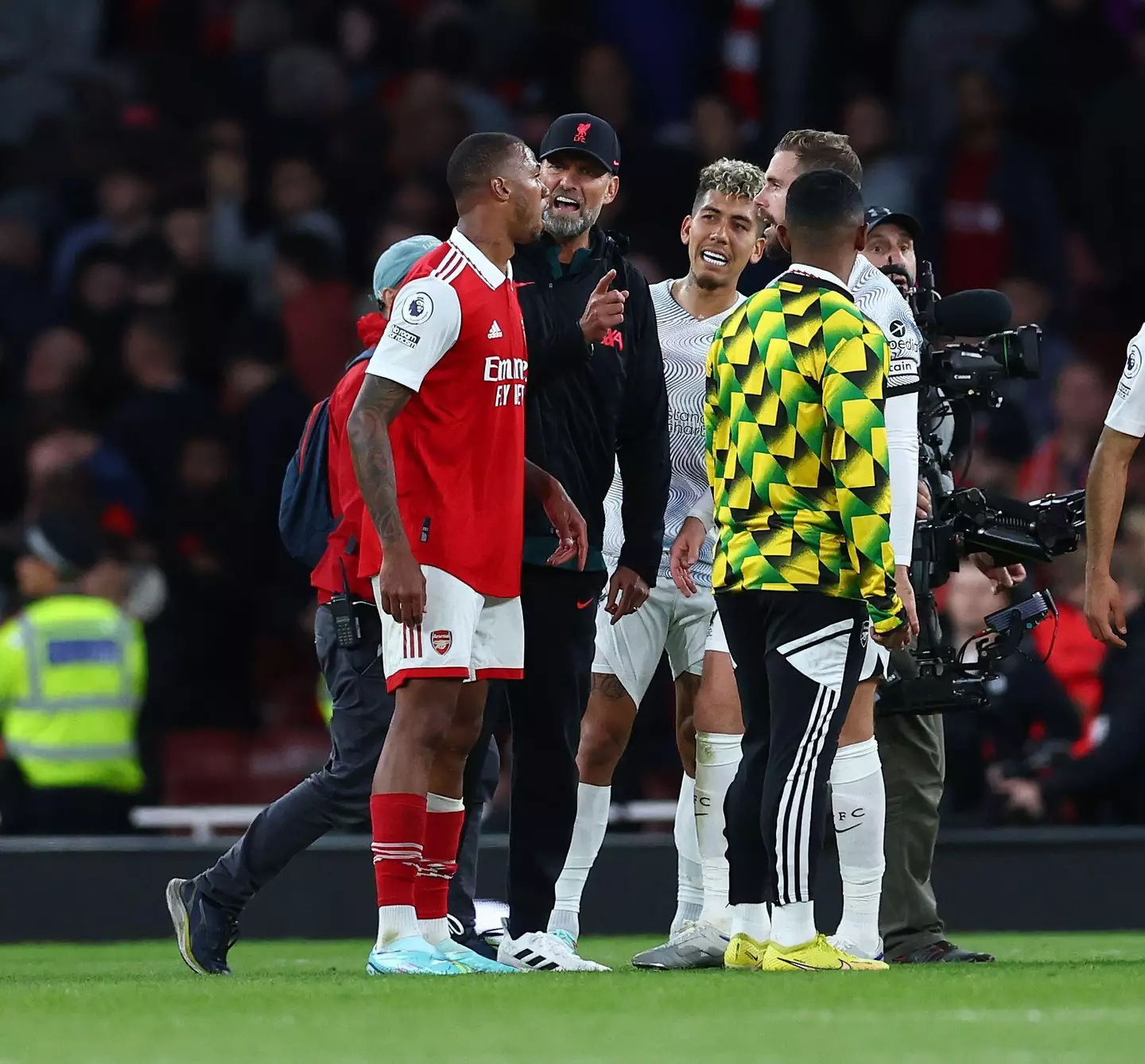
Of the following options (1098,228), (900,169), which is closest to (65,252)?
(900,169)

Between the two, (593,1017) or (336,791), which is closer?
(593,1017)

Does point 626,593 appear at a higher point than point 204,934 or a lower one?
higher

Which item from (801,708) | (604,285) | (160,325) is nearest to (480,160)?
(604,285)

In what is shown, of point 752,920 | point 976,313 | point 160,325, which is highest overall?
point 160,325

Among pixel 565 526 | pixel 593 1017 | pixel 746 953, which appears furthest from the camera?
pixel 565 526

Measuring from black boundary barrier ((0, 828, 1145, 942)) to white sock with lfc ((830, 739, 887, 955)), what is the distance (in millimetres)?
2945

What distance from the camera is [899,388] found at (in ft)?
21.1

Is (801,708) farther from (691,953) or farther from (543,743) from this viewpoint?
(691,953)

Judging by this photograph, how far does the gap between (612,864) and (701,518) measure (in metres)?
2.53

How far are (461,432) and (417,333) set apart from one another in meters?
0.28

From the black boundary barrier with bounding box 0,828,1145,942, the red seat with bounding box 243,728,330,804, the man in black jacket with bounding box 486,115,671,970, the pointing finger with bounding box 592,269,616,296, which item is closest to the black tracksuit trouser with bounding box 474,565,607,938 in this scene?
the man in black jacket with bounding box 486,115,671,970

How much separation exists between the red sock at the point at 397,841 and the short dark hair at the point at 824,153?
7.21ft

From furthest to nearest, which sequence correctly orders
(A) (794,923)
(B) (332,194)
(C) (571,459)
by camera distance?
(B) (332,194) → (C) (571,459) → (A) (794,923)

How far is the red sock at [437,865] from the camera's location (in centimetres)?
627
